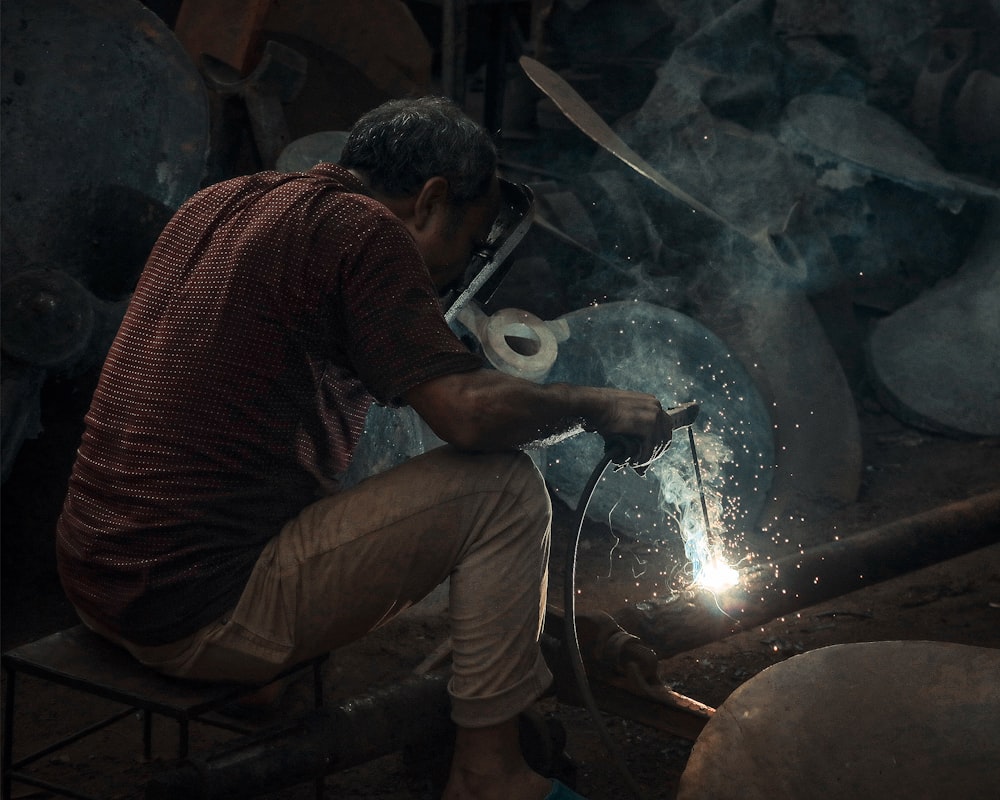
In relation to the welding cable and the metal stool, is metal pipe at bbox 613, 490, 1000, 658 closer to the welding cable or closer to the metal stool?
the welding cable

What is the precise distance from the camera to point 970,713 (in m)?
1.83

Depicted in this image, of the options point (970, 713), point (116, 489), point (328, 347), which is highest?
point (328, 347)

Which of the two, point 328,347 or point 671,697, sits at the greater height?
point 328,347

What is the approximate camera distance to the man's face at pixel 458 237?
2.35 m

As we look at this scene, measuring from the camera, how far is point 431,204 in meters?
2.32

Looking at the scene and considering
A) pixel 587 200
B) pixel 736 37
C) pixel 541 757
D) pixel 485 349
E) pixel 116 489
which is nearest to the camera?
pixel 116 489

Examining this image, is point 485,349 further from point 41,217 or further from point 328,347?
point 328,347

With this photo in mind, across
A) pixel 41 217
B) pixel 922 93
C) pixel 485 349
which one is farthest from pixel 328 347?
pixel 922 93

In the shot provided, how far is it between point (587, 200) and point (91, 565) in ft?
12.6

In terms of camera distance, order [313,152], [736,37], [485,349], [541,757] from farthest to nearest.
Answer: [736,37]
[313,152]
[485,349]
[541,757]

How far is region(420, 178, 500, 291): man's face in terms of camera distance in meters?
2.35

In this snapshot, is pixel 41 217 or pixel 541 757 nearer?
pixel 541 757

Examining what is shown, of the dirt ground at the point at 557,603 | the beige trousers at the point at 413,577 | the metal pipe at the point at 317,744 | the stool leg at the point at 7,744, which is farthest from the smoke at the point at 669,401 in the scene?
the stool leg at the point at 7,744

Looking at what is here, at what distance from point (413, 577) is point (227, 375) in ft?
1.89
